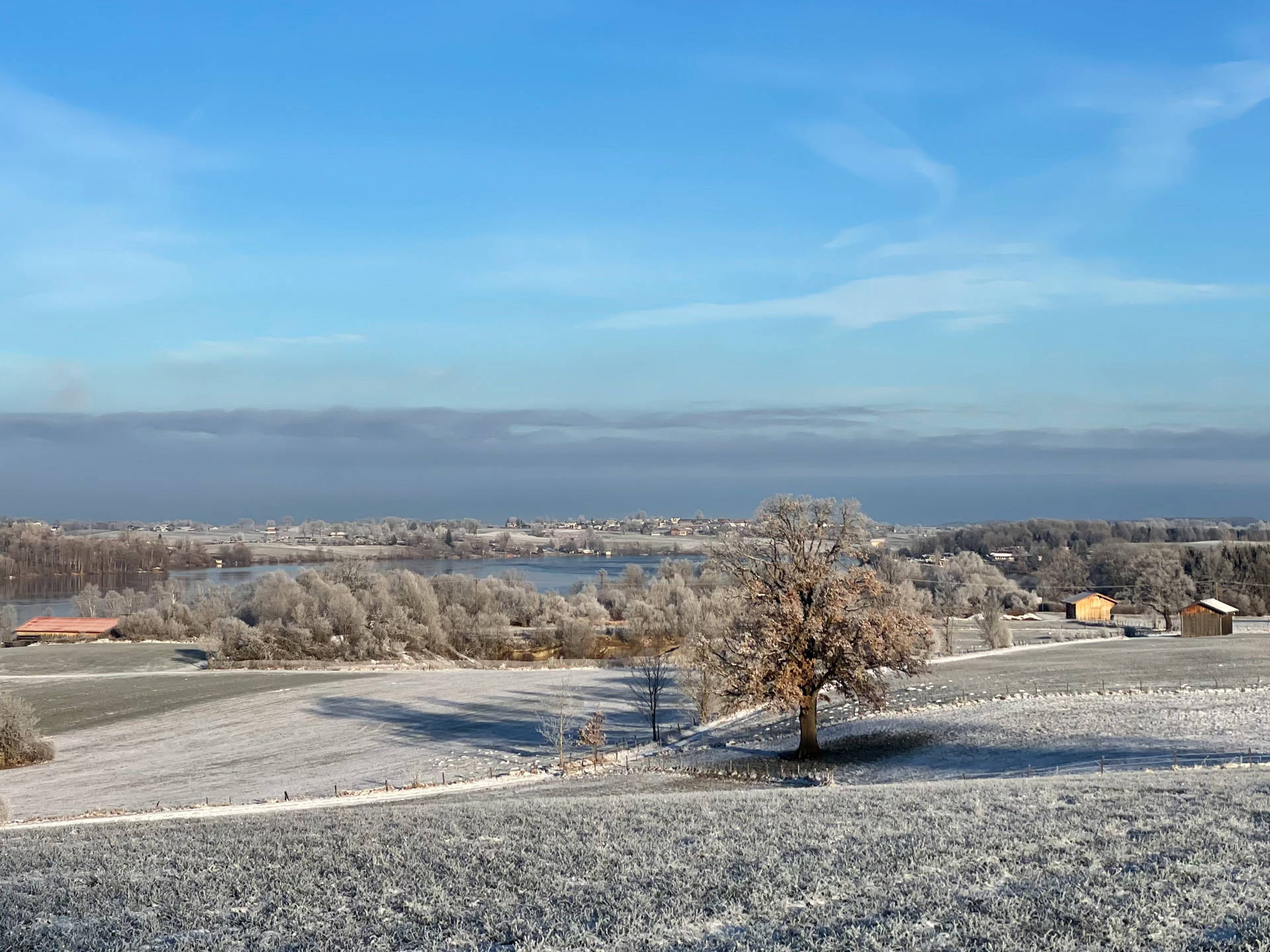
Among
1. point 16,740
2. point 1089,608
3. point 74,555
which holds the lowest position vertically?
point 1089,608

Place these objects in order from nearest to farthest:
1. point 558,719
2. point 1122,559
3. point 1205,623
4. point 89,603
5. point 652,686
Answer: point 652,686 < point 558,719 < point 1205,623 < point 89,603 < point 1122,559

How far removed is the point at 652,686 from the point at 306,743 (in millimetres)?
14076

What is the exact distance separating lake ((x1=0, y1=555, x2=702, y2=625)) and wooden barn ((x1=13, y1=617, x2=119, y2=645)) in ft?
44.4

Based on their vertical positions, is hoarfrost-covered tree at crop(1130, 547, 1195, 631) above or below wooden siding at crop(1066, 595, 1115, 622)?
above

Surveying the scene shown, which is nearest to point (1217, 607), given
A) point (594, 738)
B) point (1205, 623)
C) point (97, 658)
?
point (1205, 623)

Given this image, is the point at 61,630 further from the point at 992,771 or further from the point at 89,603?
the point at 992,771

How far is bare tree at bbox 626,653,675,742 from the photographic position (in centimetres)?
4003

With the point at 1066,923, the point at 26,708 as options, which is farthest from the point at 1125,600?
the point at 1066,923

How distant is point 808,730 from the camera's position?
95.7 ft

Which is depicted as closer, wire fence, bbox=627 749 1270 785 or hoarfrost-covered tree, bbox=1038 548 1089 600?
wire fence, bbox=627 749 1270 785

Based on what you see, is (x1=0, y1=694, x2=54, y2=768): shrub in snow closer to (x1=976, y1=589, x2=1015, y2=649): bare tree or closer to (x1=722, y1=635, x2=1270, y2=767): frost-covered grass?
(x1=722, y1=635, x2=1270, y2=767): frost-covered grass

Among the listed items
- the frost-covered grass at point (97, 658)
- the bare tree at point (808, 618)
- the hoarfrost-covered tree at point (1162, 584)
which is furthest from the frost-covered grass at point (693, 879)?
the hoarfrost-covered tree at point (1162, 584)

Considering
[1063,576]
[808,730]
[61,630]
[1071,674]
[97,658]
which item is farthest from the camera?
[1063,576]

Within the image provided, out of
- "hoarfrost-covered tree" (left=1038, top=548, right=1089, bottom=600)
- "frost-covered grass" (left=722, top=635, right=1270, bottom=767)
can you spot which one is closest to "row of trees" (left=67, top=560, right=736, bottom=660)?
"frost-covered grass" (left=722, top=635, right=1270, bottom=767)
